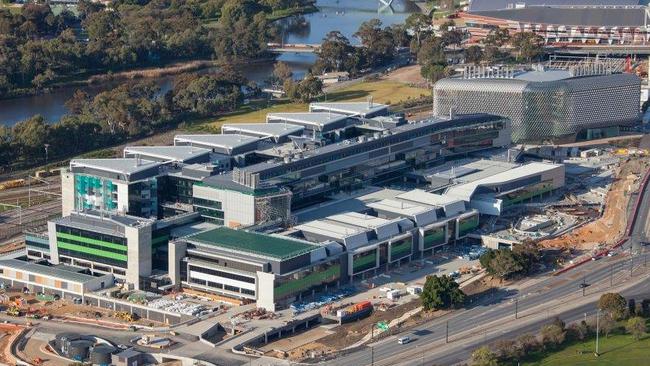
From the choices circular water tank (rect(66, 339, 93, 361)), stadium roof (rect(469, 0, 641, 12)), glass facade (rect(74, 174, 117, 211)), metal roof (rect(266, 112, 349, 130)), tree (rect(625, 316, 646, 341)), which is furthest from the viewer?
stadium roof (rect(469, 0, 641, 12))

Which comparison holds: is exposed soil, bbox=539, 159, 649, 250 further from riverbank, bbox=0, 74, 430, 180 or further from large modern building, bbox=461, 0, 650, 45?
large modern building, bbox=461, 0, 650, 45

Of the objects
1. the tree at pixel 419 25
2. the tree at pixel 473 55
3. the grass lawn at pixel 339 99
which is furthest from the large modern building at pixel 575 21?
the grass lawn at pixel 339 99

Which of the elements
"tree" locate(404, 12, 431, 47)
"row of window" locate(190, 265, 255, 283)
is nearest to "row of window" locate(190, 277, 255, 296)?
"row of window" locate(190, 265, 255, 283)

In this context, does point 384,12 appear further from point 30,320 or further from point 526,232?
point 30,320

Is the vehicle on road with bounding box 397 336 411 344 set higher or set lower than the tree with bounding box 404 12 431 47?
lower

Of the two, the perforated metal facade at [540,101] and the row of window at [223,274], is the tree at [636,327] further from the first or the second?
the perforated metal facade at [540,101]

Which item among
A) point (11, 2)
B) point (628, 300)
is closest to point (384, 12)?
point (11, 2)

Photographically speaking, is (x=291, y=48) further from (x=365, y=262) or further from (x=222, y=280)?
(x=222, y=280)
